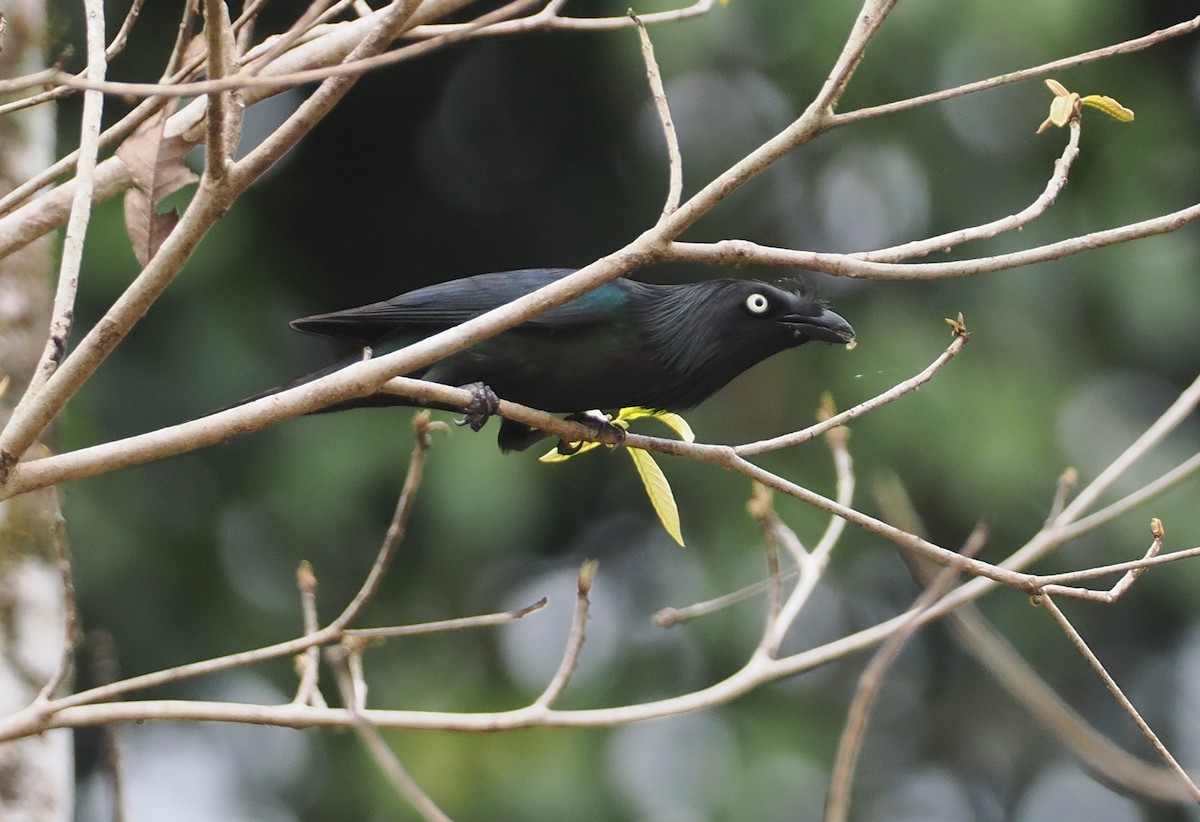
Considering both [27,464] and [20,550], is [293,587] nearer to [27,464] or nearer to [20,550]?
[20,550]

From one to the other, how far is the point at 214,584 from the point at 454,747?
1.53 m

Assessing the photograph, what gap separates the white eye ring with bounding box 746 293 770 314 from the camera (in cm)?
360

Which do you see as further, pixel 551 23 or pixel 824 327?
pixel 824 327

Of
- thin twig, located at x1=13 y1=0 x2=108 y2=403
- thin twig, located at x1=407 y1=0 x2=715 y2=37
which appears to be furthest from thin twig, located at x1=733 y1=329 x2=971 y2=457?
thin twig, located at x1=13 y1=0 x2=108 y2=403

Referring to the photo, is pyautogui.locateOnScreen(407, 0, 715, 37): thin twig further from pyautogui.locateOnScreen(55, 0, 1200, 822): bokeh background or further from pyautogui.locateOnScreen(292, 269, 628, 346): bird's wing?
pyautogui.locateOnScreen(55, 0, 1200, 822): bokeh background

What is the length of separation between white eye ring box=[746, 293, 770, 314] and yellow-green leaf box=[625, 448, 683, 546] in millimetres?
852

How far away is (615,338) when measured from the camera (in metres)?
3.56

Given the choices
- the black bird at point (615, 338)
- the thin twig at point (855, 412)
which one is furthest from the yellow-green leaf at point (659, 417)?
the thin twig at point (855, 412)

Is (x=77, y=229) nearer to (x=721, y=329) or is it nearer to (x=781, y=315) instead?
(x=721, y=329)

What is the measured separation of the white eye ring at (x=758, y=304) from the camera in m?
3.60

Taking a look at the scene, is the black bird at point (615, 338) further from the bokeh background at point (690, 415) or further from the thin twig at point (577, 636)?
the bokeh background at point (690, 415)

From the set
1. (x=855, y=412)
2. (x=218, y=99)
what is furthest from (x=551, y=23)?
(x=855, y=412)

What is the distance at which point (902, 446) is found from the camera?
6.50 m

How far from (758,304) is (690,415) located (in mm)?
3129
